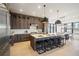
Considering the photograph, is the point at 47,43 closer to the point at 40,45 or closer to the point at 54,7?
the point at 40,45

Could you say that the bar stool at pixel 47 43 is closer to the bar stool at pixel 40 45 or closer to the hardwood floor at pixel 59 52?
the bar stool at pixel 40 45

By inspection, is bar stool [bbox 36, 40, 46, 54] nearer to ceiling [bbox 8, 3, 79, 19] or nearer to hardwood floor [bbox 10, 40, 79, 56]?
hardwood floor [bbox 10, 40, 79, 56]

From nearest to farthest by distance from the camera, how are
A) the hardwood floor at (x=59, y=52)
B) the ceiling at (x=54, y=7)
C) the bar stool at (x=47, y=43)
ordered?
the ceiling at (x=54, y=7) < the hardwood floor at (x=59, y=52) < the bar stool at (x=47, y=43)

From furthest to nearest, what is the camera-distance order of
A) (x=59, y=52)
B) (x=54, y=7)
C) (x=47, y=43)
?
(x=47, y=43) → (x=59, y=52) → (x=54, y=7)

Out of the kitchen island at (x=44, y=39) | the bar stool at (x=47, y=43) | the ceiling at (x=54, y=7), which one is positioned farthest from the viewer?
the bar stool at (x=47, y=43)

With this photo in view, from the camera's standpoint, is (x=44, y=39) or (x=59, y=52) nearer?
(x=59, y=52)

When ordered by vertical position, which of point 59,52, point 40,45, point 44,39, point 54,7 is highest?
point 54,7

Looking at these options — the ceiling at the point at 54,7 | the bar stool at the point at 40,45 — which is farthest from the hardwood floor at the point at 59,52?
the ceiling at the point at 54,7

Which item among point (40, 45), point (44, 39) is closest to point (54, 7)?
point (44, 39)

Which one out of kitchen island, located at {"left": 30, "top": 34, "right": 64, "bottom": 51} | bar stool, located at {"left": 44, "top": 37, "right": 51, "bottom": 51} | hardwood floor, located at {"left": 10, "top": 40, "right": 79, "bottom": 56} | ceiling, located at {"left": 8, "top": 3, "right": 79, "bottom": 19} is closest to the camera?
ceiling, located at {"left": 8, "top": 3, "right": 79, "bottom": 19}

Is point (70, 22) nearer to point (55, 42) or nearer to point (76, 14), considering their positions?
point (76, 14)

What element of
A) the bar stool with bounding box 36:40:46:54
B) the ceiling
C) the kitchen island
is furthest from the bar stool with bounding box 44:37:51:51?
the ceiling

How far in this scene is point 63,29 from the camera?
259cm

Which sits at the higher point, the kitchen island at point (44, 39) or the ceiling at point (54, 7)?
the ceiling at point (54, 7)
